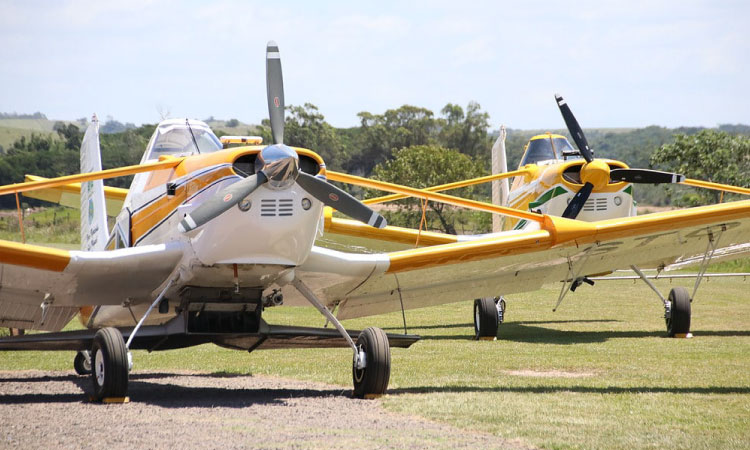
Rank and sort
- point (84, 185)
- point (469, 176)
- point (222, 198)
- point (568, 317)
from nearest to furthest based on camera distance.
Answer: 1. point (222, 198)
2. point (84, 185)
3. point (568, 317)
4. point (469, 176)

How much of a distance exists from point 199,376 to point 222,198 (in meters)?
A: 4.75

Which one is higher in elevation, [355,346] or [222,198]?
[222,198]

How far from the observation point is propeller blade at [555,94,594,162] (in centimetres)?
1761

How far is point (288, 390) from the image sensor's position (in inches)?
424

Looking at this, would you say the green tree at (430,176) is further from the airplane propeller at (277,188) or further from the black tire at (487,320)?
the airplane propeller at (277,188)

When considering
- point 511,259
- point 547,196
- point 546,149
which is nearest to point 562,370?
point 511,259

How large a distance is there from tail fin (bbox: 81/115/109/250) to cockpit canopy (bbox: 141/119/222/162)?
101 inches

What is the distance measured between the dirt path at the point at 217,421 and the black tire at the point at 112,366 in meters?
0.19

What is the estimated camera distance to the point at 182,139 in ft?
37.4

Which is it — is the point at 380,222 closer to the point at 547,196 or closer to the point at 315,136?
the point at 547,196

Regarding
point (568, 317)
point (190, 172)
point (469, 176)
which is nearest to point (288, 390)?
point (190, 172)

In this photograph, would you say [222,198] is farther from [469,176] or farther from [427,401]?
[469,176]

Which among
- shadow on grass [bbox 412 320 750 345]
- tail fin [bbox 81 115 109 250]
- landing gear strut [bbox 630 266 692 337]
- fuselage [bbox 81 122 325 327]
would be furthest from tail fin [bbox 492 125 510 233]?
fuselage [bbox 81 122 325 327]

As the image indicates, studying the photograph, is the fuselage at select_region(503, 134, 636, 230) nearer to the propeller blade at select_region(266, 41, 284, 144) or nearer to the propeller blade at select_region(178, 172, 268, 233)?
the propeller blade at select_region(266, 41, 284, 144)
